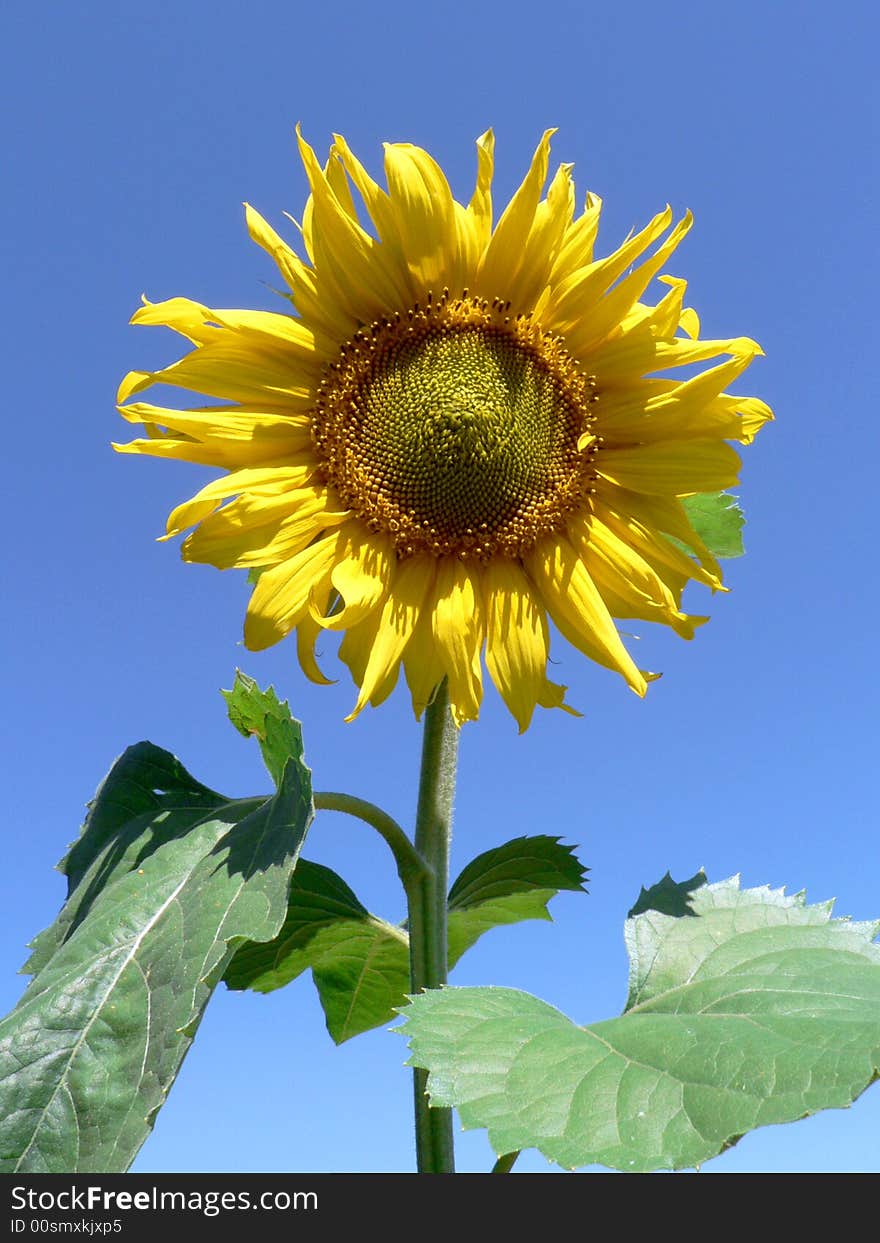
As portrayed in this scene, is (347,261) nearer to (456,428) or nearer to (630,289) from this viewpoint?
(456,428)

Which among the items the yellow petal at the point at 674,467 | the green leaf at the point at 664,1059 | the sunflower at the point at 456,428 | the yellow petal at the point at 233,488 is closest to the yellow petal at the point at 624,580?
the sunflower at the point at 456,428

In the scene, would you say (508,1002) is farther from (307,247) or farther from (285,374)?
(307,247)

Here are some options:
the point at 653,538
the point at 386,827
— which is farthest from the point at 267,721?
the point at 653,538

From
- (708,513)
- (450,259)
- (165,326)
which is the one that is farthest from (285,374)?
(708,513)

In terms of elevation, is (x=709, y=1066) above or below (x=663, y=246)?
below

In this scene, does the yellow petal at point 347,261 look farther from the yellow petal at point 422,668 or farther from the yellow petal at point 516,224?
→ the yellow petal at point 422,668

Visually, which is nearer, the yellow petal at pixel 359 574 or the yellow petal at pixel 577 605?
the yellow petal at pixel 359 574

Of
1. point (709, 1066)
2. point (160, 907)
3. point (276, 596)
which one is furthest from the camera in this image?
point (276, 596)
